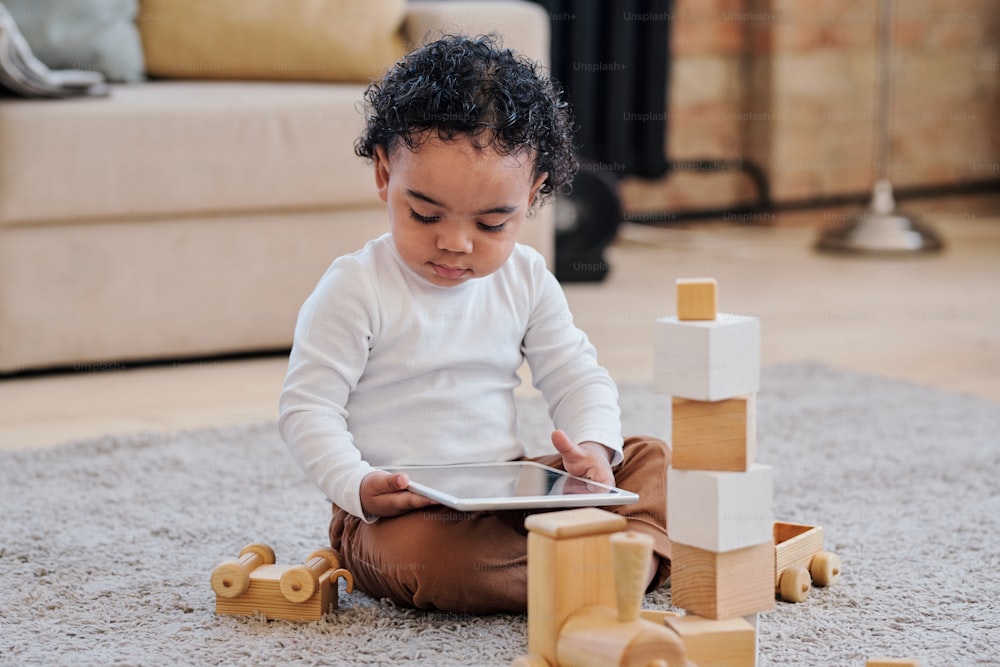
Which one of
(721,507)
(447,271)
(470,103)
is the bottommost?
(721,507)

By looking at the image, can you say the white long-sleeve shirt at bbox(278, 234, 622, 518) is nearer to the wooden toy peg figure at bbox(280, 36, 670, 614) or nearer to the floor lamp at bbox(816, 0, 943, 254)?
the wooden toy peg figure at bbox(280, 36, 670, 614)

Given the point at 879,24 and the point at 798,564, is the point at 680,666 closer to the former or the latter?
the point at 798,564

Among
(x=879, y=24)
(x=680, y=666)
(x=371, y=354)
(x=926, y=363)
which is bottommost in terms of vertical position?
(x=926, y=363)

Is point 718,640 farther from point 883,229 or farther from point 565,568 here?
point 883,229

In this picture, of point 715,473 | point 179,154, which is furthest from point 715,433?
point 179,154

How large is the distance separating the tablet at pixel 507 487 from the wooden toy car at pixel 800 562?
0.52 ft

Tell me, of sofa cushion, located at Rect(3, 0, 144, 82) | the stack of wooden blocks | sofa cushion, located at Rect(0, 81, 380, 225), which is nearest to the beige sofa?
sofa cushion, located at Rect(0, 81, 380, 225)

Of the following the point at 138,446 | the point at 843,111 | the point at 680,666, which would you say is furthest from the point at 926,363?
the point at 843,111

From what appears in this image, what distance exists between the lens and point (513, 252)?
1122mm

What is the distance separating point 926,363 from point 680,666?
4.46 ft

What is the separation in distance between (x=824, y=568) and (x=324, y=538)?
459 millimetres

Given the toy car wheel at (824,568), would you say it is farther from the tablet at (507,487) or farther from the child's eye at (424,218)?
the child's eye at (424,218)

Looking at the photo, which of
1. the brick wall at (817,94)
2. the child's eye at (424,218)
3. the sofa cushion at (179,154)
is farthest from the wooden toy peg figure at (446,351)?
the brick wall at (817,94)

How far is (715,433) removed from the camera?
2.64 ft
